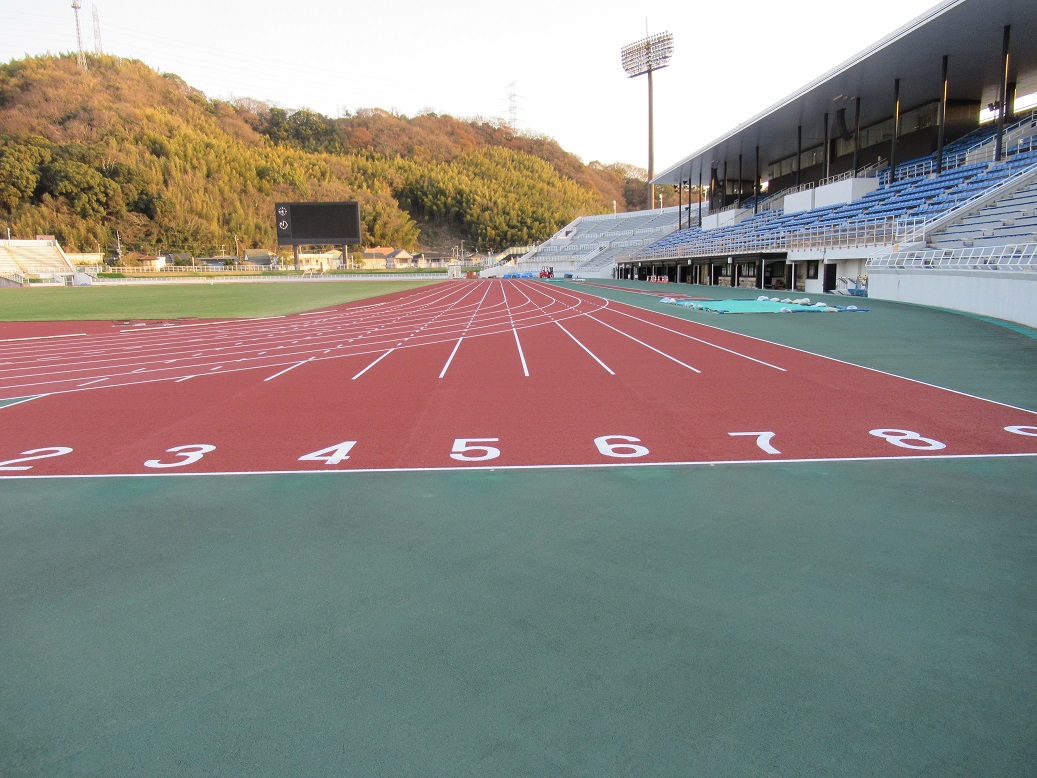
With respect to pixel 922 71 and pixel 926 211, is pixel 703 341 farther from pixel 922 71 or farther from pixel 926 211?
pixel 922 71

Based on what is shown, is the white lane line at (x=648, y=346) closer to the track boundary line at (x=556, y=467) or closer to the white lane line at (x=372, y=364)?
the track boundary line at (x=556, y=467)

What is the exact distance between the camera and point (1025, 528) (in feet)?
14.8

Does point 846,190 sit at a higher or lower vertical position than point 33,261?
higher

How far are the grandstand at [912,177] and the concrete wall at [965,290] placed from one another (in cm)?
5

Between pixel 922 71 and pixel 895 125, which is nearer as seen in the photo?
pixel 922 71

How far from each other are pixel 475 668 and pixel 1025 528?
397 cm

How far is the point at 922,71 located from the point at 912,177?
16.0 feet

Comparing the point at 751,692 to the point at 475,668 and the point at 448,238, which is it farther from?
the point at 448,238

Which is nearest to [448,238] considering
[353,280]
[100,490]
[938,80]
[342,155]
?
[342,155]

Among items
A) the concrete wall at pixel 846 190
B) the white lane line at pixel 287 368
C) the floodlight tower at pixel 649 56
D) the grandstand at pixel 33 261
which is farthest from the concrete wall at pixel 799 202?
the grandstand at pixel 33 261

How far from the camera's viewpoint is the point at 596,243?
8538 cm

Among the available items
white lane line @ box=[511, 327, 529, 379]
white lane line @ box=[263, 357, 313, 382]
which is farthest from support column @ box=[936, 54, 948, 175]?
white lane line @ box=[263, 357, 313, 382]

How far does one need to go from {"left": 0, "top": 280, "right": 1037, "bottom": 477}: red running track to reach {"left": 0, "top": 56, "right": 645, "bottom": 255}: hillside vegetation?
278 ft

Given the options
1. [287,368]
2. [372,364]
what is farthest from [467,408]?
[287,368]
